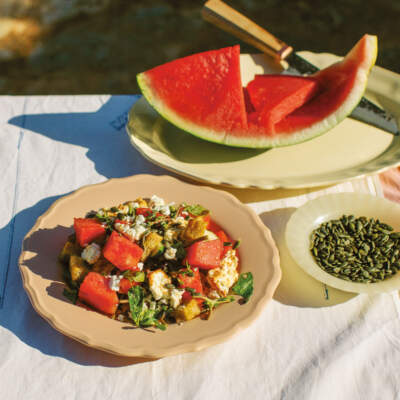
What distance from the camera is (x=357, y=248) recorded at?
48.1 inches

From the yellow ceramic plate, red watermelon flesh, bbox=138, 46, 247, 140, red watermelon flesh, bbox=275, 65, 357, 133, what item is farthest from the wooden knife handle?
the yellow ceramic plate

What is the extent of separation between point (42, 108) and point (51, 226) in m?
0.74

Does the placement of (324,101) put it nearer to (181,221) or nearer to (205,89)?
(205,89)

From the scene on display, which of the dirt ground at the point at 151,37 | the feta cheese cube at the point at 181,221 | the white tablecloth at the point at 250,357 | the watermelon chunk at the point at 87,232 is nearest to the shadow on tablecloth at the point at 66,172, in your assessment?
the white tablecloth at the point at 250,357

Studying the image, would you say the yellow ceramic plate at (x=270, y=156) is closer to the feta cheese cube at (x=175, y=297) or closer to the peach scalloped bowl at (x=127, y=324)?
the peach scalloped bowl at (x=127, y=324)

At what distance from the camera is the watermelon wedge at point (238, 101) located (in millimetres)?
1526

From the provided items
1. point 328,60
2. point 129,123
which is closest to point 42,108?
point 129,123

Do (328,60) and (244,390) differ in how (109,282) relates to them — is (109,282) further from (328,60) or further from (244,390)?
(328,60)

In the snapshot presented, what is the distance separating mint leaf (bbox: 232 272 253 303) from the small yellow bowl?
145 millimetres

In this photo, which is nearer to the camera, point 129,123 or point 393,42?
point 129,123

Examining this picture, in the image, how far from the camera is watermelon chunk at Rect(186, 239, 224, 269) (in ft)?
3.41

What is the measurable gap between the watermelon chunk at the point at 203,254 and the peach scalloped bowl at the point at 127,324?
10 cm

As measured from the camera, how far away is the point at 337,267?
117 cm

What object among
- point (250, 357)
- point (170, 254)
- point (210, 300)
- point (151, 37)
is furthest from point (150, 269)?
point (151, 37)
